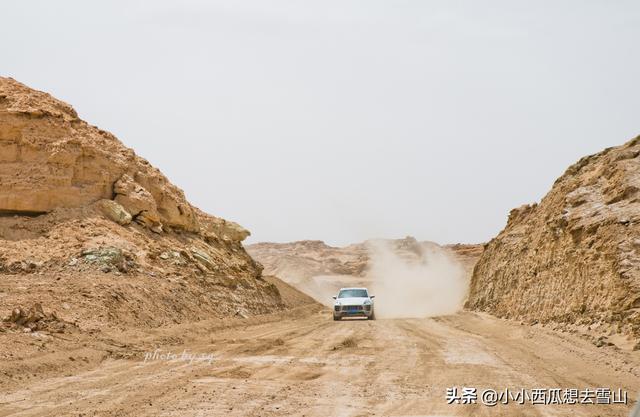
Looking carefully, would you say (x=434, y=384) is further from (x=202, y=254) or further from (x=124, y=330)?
(x=202, y=254)

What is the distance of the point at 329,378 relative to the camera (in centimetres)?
978

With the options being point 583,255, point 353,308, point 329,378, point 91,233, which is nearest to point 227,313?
point 353,308

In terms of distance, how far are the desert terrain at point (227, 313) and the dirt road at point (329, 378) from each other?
55 millimetres

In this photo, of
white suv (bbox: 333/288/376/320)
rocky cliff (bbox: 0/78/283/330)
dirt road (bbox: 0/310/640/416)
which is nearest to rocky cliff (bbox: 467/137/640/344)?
dirt road (bbox: 0/310/640/416)

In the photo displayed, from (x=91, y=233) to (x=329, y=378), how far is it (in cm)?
1462

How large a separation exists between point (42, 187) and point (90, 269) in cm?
452

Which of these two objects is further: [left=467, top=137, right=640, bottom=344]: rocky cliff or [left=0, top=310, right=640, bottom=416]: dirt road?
[left=467, top=137, right=640, bottom=344]: rocky cliff

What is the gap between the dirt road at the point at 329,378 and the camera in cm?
745

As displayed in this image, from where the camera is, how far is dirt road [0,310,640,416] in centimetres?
745

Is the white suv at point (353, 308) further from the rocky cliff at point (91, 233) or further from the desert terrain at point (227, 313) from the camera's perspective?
→ the rocky cliff at point (91, 233)

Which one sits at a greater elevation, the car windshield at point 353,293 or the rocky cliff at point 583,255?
the rocky cliff at point 583,255

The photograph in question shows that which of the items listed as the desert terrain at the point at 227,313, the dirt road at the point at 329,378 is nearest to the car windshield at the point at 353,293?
the desert terrain at the point at 227,313

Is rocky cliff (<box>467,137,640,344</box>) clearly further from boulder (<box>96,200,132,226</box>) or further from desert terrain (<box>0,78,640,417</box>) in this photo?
boulder (<box>96,200,132,226</box>)

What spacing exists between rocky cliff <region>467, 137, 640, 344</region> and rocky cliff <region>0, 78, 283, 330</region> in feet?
40.0
